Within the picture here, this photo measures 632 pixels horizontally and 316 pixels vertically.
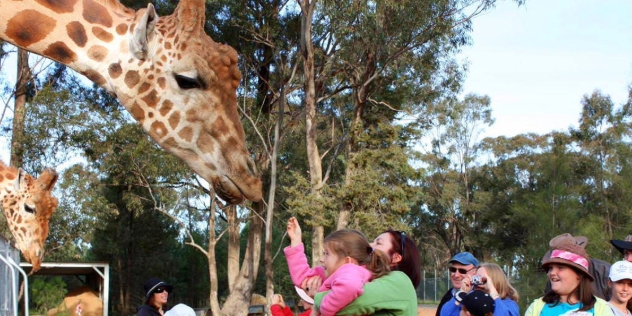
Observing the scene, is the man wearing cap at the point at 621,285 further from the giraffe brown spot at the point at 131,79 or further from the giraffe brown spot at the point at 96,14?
the giraffe brown spot at the point at 96,14

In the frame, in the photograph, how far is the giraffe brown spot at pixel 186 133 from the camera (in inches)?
138

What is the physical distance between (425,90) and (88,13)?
22678mm

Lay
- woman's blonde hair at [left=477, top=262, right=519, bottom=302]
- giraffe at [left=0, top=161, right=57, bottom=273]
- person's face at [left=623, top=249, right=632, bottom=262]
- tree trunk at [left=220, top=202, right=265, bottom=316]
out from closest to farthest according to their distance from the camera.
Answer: woman's blonde hair at [left=477, top=262, right=519, bottom=302] < person's face at [left=623, top=249, right=632, bottom=262] < giraffe at [left=0, top=161, right=57, bottom=273] < tree trunk at [left=220, top=202, right=265, bottom=316]

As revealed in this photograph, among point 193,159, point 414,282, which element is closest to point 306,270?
point 414,282

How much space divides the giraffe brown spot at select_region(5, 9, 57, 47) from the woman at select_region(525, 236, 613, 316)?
3042 millimetres

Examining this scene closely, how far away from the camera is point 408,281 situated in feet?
11.7

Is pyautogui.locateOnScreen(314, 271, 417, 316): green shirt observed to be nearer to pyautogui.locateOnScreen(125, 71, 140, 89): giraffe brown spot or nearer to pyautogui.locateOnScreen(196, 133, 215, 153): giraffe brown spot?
pyautogui.locateOnScreen(196, 133, 215, 153): giraffe brown spot

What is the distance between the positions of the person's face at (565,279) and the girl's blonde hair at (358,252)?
3.86 ft

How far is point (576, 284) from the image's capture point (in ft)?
13.6

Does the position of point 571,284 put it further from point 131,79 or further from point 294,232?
point 131,79

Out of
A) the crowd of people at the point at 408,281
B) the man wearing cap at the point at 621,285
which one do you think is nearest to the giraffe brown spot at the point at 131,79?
the crowd of people at the point at 408,281

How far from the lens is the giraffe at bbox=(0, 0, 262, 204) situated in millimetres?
3459

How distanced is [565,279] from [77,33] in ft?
9.83

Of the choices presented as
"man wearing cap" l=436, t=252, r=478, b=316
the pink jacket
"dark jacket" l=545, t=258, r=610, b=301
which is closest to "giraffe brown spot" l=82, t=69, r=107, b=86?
the pink jacket
